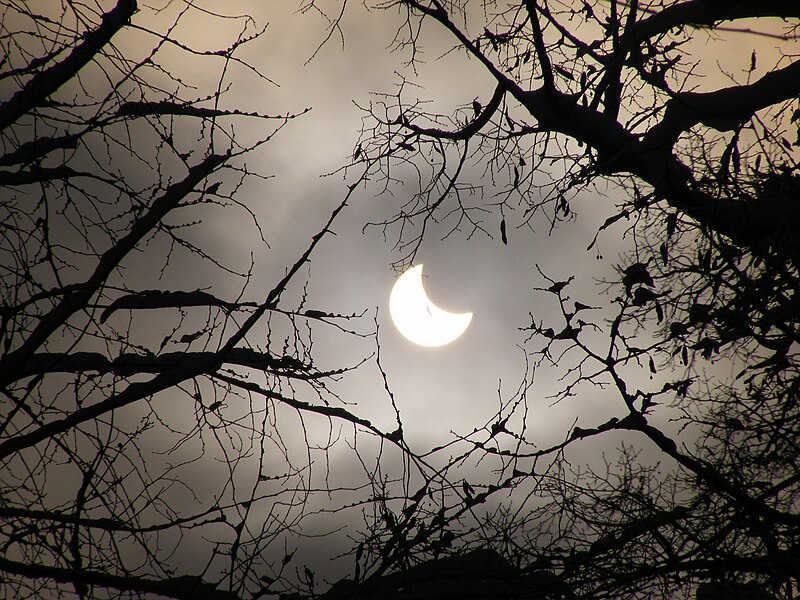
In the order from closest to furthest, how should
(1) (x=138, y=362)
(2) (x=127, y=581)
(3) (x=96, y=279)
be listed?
(2) (x=127, y=581) < (3) (x=96, y=279) < (1) (x=138, y=362)

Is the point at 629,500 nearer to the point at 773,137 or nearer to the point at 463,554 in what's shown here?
the point at 463,554

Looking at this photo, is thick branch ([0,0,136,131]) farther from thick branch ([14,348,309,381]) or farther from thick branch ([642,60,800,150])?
thick branch ([642,60,800,150])

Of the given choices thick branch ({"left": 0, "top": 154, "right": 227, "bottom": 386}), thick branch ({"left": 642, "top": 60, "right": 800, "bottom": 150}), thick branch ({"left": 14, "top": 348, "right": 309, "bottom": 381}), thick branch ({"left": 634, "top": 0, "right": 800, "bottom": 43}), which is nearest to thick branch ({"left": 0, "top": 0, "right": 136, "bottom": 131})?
thick branch ({"left": 0, "top": 154, "right": 227, "bottom": 386})

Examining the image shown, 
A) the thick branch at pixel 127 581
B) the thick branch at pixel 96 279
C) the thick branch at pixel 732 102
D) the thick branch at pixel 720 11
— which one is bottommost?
the thick branch at pixel 127 581

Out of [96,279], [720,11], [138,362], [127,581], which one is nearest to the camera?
[127,581]

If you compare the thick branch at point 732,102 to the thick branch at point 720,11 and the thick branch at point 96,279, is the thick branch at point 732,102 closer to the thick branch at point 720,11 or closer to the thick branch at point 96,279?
the thick branch at point 720,11

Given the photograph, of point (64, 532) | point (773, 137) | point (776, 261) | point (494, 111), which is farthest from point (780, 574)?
point (494, 111)

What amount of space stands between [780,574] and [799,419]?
1876 millimetres

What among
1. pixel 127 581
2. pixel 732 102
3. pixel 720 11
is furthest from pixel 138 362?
pixel 720 11

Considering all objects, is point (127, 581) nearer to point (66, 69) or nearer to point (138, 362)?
point (138, 362)

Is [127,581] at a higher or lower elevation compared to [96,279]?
lower

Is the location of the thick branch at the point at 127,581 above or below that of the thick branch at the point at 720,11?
below

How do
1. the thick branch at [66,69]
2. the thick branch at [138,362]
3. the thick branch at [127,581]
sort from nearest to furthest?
the thick branch at [127,581] < the thick branch at [66,69] < the thick branch at [138,362]

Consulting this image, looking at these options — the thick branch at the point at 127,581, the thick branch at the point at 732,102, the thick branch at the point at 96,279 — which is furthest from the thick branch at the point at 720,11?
the thick branch at the point at 127,581
